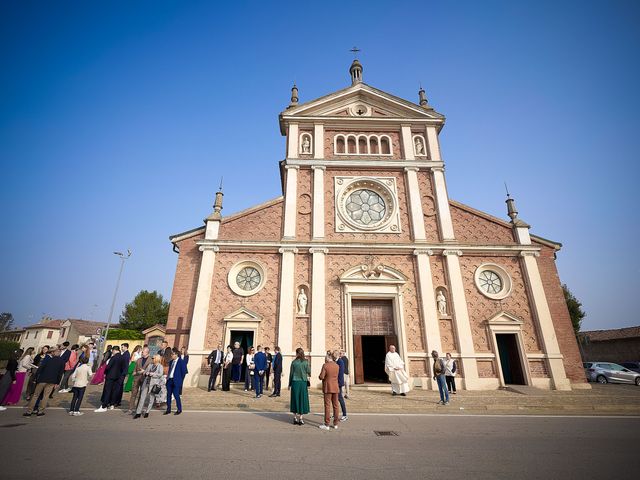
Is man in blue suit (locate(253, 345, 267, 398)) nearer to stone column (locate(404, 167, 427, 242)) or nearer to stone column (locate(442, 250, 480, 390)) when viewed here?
stone column (locate(442, 250, 480, 390))

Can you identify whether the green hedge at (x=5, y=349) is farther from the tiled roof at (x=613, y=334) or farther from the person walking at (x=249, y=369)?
the tiled roof at (x=613, y=334)

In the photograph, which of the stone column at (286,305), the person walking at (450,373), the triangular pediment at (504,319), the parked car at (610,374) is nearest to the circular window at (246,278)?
the stone column at (286,305)

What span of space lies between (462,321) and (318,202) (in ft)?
31.7

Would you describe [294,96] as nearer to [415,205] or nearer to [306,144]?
[306,144]

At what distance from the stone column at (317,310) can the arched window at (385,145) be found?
8.00 metres

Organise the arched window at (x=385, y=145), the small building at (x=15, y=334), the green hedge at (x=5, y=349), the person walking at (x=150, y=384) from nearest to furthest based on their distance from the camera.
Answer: the person walking at (x=150, y=384) < the arched window at (x=385, y=145) < the green hedge at (x=5, y=349) < the small building at (x=15, y=334)

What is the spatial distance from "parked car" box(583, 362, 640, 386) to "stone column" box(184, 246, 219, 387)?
25.7 meters

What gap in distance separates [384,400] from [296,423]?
472 centimetres

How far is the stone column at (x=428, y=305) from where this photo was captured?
14469 mm

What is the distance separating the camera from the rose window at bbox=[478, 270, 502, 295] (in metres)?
16.0

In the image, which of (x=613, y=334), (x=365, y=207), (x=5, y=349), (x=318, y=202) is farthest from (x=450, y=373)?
(x=5, y=349)

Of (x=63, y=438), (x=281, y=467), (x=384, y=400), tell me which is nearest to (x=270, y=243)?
(x=384, y=400)

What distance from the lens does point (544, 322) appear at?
15078 mm

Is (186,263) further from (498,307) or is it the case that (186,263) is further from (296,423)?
(498,307)
